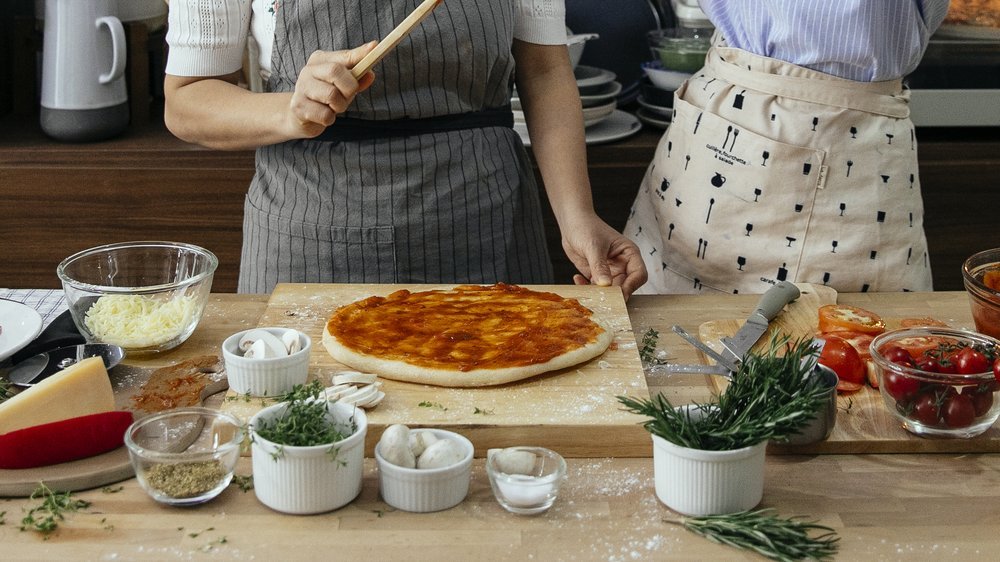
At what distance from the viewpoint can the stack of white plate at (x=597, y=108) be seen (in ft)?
8.59

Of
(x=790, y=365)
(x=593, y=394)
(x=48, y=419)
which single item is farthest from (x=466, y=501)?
(x=48, y=419)

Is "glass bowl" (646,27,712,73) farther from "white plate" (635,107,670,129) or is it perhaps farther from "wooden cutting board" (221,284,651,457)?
"wooden cutting board" (221,284,651,457)

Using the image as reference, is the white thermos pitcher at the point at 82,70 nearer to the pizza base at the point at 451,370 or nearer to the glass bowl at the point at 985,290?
the pizza base at the point at 451,370

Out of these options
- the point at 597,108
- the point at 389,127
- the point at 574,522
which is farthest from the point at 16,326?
the point at 597,108

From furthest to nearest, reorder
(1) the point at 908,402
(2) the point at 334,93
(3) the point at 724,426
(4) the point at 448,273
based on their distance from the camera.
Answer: (4) the point at 448,273, (2) the point at 334,93, (1) the point at 908,402, (3) the point at 724,426

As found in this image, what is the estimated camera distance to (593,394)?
4.39ft

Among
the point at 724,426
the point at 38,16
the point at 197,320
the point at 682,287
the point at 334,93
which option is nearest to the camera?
the point at 724,426

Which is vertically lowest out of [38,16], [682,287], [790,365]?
[682,287]

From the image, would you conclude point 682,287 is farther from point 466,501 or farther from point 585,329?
point 466,501

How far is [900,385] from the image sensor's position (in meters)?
1.25

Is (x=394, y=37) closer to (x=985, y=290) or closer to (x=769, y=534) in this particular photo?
(x=769, y=534)

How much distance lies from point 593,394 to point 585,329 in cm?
16

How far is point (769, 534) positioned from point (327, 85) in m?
0.81

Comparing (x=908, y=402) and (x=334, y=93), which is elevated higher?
(x=334, y=93)
